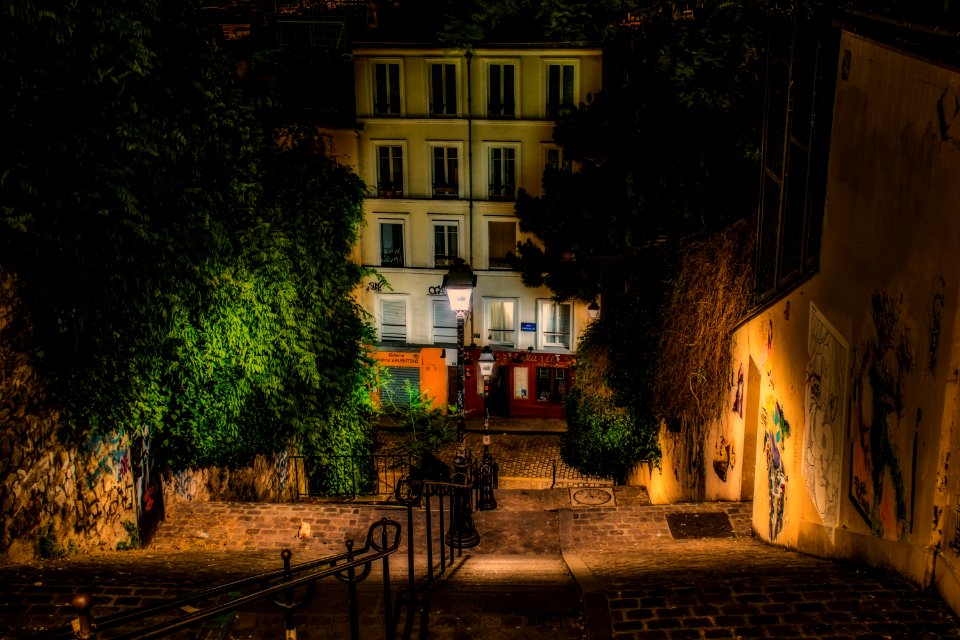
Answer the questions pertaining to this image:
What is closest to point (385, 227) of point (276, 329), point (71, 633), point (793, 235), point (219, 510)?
point (276, 329)

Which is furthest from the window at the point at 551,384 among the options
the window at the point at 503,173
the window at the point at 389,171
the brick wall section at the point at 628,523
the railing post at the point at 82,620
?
the railing post at the point at 82,620

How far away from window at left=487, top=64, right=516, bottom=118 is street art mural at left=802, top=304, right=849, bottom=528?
1754cm

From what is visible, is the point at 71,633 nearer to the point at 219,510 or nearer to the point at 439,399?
the point at 219,510

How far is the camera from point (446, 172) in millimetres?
22922

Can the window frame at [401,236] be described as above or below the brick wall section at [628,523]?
above

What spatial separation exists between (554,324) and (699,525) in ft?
49.7

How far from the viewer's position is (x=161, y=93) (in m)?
7.46

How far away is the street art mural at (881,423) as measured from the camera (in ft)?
14.2

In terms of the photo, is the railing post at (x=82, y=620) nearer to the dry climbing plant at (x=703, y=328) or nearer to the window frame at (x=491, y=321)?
the dry climbing plant at (x=703, y=328)

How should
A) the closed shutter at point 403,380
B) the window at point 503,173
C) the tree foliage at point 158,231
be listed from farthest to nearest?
the closed shutter at point 403,380, the window at point 503,173, the tree foliage at point 158,231

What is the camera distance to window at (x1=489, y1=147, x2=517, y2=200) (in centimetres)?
2253

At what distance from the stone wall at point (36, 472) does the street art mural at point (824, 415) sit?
299 inches

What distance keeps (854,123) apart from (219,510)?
9416mm

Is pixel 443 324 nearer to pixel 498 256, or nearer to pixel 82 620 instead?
pixel 498 256
